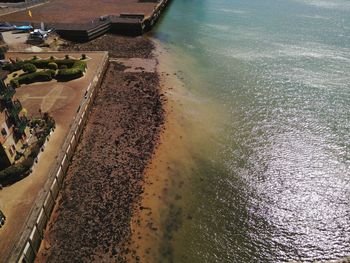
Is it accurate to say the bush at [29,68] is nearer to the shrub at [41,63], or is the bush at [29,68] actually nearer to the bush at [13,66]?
the bush at [13,66]

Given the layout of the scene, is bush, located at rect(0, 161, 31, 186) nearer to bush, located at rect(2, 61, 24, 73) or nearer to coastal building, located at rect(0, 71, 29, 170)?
coastal building, located at rect(0, 71, 29, 170)

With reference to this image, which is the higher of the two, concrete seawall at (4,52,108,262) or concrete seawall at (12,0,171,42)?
concrete seawall at (12,0,171,42)

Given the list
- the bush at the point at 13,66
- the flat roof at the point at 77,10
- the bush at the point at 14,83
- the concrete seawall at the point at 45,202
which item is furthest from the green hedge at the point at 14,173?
the flat roof at the point at 77,10

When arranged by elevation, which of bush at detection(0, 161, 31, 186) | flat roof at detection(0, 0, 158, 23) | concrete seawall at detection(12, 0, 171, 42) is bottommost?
bush at detection(0, 161, 31, 186)

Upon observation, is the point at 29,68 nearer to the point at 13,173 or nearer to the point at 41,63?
the point at 41,63

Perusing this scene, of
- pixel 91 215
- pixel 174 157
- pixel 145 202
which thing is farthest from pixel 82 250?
pixel 174 157

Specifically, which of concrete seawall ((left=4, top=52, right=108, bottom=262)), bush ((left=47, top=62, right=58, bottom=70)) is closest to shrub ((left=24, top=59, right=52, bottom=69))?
bush ((left=47, top=62, right=58, bottom=70))
